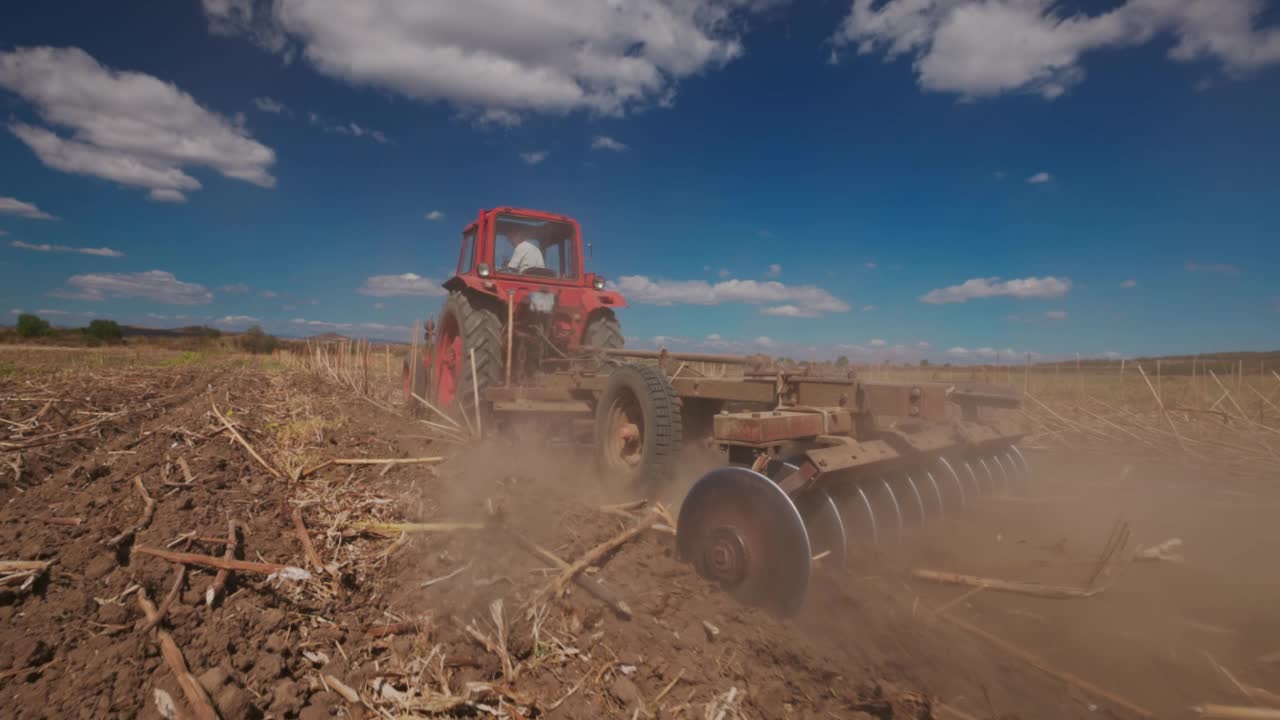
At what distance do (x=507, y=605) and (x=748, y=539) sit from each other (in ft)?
3.76

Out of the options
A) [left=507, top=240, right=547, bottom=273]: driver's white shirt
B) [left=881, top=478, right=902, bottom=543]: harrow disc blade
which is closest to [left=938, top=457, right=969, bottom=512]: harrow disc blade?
[left=881, top=478, right=902, bottom=543]: harrow disc blade

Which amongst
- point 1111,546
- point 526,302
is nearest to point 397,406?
point 526,302

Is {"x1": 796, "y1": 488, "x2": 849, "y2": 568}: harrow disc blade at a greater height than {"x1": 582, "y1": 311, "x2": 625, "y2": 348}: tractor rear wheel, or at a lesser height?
lesser

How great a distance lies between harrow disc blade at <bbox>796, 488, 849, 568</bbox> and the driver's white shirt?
480 cm

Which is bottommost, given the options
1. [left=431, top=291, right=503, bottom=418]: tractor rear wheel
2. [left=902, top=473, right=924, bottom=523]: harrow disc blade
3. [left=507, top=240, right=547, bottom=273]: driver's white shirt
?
[left=902, top=473, right=924, bottom=523]: harrow disc blade

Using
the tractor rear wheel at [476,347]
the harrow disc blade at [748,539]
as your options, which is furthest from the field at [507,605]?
the tractor rear wheel at [476,347]

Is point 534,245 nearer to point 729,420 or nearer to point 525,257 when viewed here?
point 525,257

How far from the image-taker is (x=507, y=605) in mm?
2590

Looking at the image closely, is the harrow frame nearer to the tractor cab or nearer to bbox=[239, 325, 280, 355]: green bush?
the tractor cab

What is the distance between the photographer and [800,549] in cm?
A: 273

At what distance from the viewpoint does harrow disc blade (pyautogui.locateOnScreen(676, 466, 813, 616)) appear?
2.75 meters

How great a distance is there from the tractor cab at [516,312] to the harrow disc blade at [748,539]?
3073mm

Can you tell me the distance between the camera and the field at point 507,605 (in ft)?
6.94

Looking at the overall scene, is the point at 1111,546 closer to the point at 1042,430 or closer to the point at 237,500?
the point at 237,500
